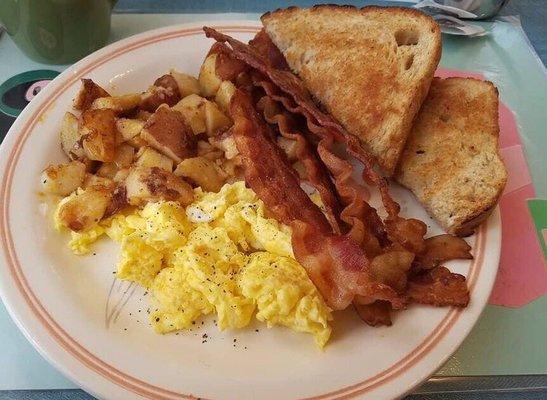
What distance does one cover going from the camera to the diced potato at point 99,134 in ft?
5.25

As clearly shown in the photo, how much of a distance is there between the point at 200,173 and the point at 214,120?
0.72 feet

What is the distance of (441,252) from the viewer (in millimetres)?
1472

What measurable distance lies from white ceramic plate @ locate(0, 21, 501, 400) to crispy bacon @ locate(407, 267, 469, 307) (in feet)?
0.08

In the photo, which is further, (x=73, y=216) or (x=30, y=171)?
(x=30, y=171)

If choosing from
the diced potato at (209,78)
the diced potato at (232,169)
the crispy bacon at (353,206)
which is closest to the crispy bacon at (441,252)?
the crispy bacon at (353,206)

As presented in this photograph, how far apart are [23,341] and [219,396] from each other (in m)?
0.60

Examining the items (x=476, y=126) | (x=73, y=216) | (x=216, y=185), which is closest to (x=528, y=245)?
(x=476, y=126)

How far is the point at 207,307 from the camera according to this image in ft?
4.38

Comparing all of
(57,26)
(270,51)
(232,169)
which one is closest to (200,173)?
(232,169)

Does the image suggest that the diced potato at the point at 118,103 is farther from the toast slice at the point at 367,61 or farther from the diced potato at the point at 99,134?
the toast slice at the point at 367,61

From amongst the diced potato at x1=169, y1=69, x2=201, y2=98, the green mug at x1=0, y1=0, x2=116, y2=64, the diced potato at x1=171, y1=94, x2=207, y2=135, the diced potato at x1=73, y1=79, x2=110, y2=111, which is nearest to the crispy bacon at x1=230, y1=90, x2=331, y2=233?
the diced potato at x1=171, y1=94, x2=207, y2=135

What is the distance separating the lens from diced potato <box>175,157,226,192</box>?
1584mm

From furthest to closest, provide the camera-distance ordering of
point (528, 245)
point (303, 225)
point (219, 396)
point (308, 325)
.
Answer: point (528, 245) < point (303, 225) < point (308, 325) < point (219, 396)

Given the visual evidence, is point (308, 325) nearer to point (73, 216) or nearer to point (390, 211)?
point (390, 211)
